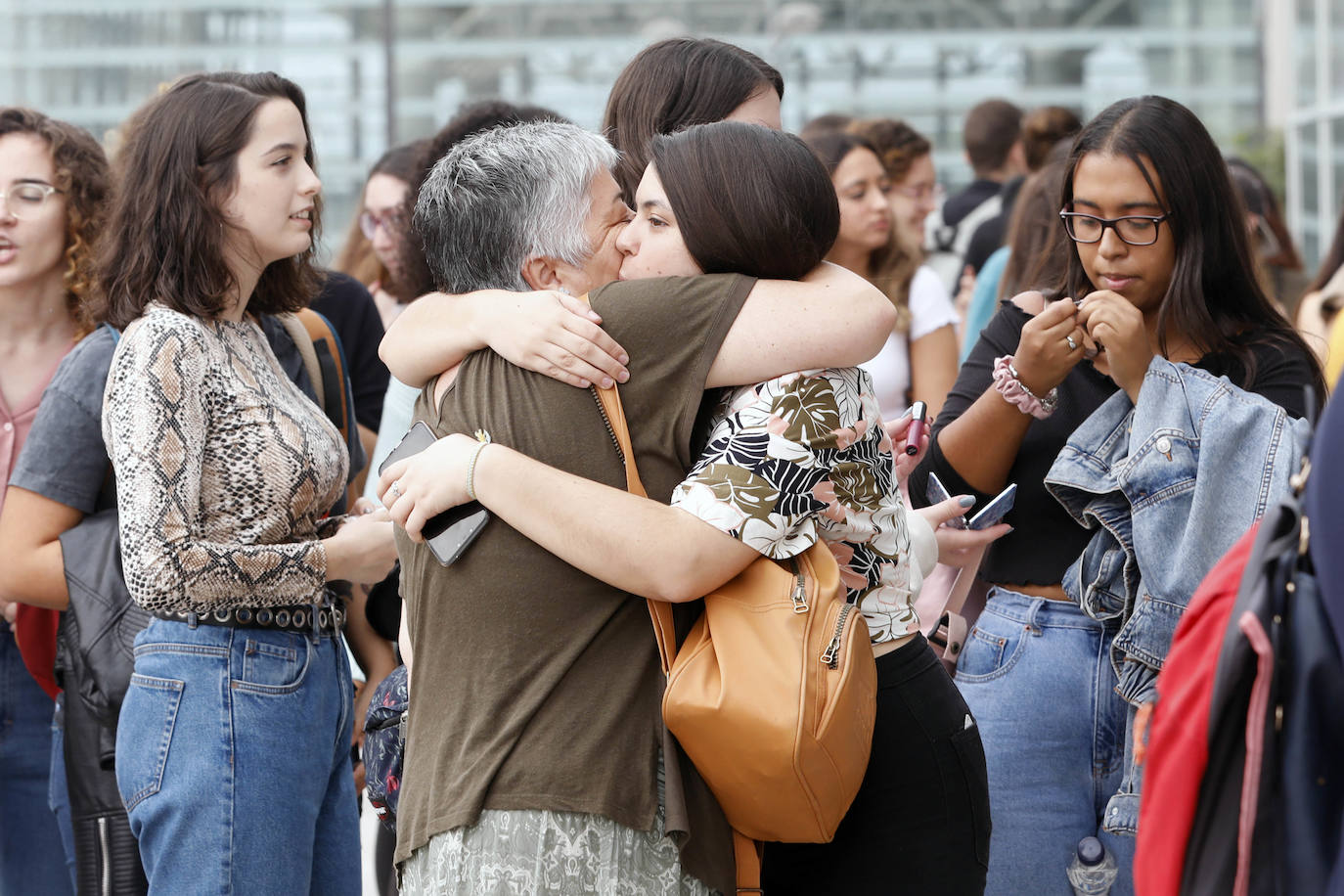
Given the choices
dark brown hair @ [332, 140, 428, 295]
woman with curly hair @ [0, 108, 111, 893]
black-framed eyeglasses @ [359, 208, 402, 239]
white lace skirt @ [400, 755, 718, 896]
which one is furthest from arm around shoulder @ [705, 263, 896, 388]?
black-framed eyeglasses @ [359, 208, 402, 239]

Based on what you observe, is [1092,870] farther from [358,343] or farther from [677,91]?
[358,343]

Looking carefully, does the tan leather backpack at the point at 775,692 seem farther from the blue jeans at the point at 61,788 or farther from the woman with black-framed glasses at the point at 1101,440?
the blue jeans at the point at 61,788

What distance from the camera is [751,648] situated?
173cm

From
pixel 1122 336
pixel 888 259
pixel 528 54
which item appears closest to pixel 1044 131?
pixel 888 259

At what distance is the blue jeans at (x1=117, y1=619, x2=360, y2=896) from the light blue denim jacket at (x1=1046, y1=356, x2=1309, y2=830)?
1470 millimetres

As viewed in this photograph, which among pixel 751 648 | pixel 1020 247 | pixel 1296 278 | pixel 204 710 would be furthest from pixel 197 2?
pixel 751 648

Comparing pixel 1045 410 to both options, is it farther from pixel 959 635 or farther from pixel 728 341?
pixel 728 341

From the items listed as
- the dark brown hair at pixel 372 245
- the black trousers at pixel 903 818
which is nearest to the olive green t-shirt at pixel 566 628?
the black trousers at pixel 903 818

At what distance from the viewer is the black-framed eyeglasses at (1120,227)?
2.48 meters

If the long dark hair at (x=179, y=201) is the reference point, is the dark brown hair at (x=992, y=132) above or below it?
above

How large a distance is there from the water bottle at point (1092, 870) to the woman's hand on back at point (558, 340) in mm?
1291

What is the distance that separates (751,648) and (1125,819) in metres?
0.99

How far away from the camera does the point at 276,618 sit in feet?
8.61

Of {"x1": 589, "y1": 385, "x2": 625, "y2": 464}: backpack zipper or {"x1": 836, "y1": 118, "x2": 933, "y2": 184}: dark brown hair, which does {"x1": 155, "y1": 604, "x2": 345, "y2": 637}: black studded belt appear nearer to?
{"x1": 589, "y1": 385, "x2": 625, "y2": 464}: backpack zipper
